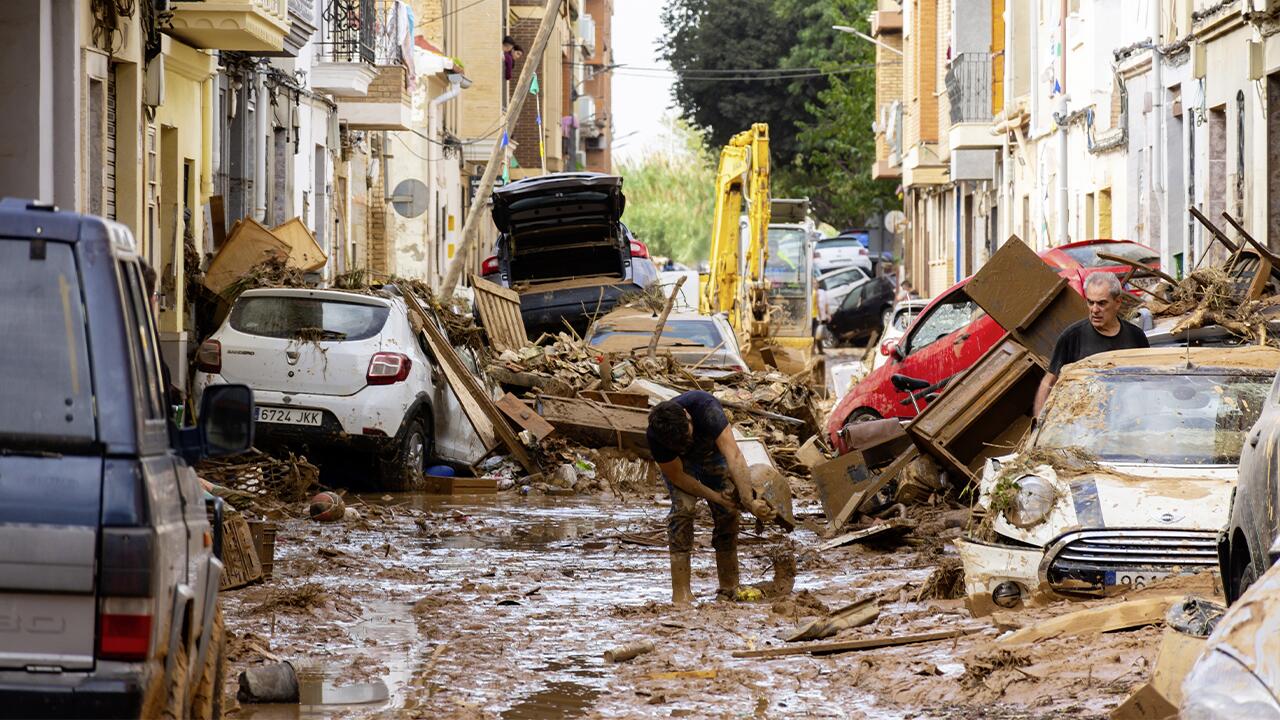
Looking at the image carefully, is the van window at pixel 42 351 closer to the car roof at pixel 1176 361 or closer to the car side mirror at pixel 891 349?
the car roof at pixel 1176 361

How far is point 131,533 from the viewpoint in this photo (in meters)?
4.65

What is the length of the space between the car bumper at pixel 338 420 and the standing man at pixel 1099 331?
6.49m

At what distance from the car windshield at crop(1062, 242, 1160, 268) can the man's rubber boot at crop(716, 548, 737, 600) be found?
876 centimetres

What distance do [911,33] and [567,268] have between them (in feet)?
86.8

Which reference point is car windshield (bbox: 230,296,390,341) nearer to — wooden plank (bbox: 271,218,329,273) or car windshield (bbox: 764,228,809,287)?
wooden plank (bbox: 271,218,329,273)

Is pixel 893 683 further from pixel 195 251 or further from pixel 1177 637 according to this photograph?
pixel 195 251

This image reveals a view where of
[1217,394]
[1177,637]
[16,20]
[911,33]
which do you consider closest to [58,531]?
[1177,637]

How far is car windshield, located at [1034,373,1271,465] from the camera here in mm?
9812

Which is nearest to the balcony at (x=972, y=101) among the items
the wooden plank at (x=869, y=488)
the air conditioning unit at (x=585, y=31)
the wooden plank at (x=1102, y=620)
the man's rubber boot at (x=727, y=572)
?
the wooden plank at (x=869, y=488)

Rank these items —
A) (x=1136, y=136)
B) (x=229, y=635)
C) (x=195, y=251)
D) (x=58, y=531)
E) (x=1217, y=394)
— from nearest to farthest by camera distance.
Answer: (x=58, y=531) → (x=229, y=635) → (x=1217, y=394) → (x=195, y=251) → (x=1136, y=136)

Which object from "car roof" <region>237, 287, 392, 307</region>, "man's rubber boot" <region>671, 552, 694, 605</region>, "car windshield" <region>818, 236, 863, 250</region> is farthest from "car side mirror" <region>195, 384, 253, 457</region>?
"car windshield" <region>818, 236, 863, 250</region>

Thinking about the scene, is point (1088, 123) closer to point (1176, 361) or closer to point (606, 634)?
point (1176, 361)

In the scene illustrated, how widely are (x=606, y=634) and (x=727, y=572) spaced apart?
1470 millimetres

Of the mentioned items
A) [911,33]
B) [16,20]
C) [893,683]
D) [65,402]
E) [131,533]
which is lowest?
[893,683]
